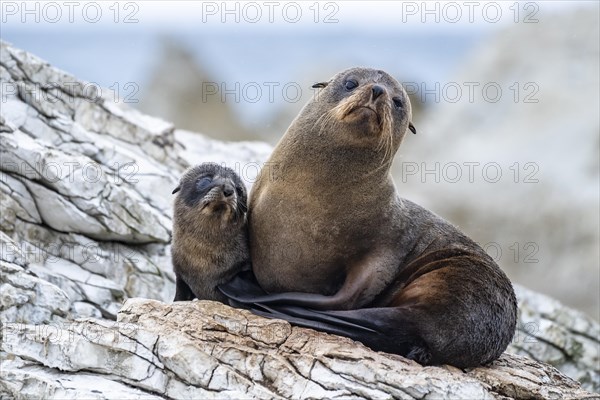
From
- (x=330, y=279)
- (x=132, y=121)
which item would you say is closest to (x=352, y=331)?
(x=330, y=279)

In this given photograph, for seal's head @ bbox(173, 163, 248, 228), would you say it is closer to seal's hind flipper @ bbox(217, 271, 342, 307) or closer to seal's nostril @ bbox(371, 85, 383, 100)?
seal's hind flipper @ bbox(217, 271, 342, 307)

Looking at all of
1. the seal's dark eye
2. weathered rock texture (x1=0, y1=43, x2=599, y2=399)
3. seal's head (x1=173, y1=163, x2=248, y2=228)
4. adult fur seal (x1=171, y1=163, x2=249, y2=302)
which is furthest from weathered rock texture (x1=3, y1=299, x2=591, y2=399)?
the seal's dark eye

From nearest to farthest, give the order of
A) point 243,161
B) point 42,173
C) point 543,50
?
1. point 42,173
2. point 243,161
3. point 543,50

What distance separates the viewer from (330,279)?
7977mm

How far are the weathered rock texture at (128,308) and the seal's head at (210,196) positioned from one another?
0.81m

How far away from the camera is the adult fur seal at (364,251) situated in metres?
7.42

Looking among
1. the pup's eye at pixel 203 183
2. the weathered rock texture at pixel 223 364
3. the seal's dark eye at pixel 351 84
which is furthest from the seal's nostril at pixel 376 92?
the weathered rock texture at pixel 223 364

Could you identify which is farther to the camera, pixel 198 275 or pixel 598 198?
pixel 598 198

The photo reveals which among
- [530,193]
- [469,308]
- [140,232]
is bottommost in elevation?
[530,193]

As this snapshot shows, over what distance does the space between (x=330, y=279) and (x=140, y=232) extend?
274cm

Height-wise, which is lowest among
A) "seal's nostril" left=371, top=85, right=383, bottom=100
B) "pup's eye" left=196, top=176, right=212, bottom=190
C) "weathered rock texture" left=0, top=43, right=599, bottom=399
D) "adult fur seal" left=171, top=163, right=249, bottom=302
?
"weathered rock texture" left=0, top=43, right=599, bottom=399

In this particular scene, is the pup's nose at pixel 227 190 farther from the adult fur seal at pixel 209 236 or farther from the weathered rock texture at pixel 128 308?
the weathered rock texture at pixel 128 308

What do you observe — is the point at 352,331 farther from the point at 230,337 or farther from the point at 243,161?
the point at 243,161

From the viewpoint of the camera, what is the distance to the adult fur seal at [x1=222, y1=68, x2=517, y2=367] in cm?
742
